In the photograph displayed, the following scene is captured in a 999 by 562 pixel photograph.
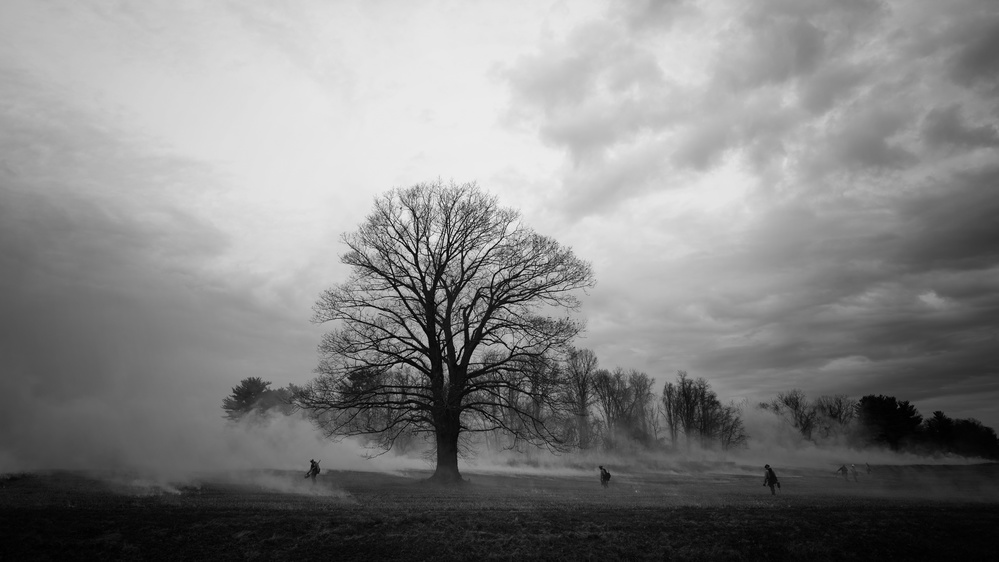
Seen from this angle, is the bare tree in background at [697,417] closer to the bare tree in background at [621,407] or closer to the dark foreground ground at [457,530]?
the bare tree in background at [621,407]

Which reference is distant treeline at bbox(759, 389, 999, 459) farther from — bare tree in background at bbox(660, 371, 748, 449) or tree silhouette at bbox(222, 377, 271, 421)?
tree silhouette at bbox(222, 377, 271, 421)

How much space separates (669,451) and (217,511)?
76.5 meters

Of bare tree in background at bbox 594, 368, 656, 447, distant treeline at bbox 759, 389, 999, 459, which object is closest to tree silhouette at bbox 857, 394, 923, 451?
distant treeline at bbox 759, 389, 999, 459

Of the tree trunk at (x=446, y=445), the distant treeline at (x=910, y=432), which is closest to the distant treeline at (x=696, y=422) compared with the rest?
the distant treeline at (x=910, y=432)

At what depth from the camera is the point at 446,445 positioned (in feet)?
82.2

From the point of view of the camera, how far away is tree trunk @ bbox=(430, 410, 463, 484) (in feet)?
81.2

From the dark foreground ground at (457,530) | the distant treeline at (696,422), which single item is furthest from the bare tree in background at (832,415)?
the dark foreground ground at (457,530)

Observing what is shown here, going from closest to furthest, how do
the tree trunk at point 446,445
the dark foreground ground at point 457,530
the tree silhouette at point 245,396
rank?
the dark foreground ground at point 457,530 < the tree trunk at point 446,445 < the tree silhouette at point 245,396

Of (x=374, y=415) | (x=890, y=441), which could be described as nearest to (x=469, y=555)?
(x=374, y=415)

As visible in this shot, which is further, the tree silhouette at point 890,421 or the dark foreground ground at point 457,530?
the tree silhouette at point 890,421

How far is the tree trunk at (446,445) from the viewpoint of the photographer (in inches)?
975

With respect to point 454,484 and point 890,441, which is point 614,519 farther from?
point 890,441

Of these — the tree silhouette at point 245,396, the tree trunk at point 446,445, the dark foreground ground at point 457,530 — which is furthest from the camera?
the tree silhouette at point 245,396

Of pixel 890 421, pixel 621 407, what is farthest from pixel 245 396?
pixel 890 421
